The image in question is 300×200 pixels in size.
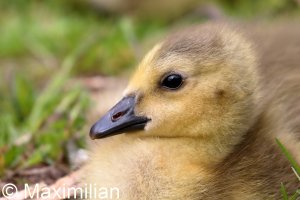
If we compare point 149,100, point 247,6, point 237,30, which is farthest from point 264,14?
point 149,100

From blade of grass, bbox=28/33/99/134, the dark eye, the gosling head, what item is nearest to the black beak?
the gosling head

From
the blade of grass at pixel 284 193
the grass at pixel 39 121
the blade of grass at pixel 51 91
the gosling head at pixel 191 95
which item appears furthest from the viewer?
the blade of grass at pixel 51 91

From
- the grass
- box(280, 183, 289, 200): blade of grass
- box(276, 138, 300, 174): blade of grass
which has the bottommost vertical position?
box(280, 183, 289, 200): blade of grass

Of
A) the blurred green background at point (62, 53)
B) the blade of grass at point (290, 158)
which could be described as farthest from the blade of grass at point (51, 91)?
the blade of grass at point (290, 158)

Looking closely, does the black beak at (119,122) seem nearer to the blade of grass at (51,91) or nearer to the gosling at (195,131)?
the gosling at (195,131)

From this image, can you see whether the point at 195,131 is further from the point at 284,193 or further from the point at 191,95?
the point at 284,193

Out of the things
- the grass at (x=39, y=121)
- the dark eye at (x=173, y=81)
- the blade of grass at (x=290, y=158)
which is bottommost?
the blade of grass at (x=290, y=158)

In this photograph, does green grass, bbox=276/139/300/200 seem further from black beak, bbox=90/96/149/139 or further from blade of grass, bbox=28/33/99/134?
blade of grass, bbox=28/33/99/134
